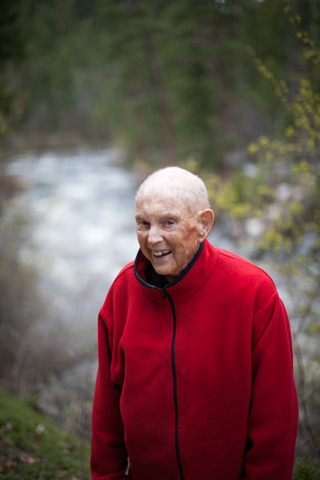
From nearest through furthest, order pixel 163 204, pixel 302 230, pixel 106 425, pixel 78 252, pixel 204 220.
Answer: pixel 163 204
pixel 204 220
pixel 106 425
pixel 302 230
pixel 78 252

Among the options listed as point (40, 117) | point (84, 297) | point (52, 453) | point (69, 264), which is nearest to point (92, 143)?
point (40, 117)

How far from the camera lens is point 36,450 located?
3227 millimetres

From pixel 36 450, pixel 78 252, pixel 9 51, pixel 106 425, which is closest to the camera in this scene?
pixel 106 425

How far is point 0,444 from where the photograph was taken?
120 inches

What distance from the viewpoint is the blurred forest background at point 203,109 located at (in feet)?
15.6

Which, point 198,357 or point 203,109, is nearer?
point 198,357

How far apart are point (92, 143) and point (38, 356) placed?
28953mm

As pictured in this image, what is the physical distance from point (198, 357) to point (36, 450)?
2.65 meters

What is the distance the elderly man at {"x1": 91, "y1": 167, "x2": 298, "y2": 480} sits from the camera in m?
1.42

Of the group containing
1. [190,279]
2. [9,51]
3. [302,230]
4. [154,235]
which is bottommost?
[302,230]

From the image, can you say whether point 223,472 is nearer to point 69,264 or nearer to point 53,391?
point 53,391

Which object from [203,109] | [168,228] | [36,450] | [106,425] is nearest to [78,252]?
[203,109]

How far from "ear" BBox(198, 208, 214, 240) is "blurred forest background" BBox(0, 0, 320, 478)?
95.6 inches

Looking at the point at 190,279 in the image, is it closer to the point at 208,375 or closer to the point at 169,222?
the point at 169,222
